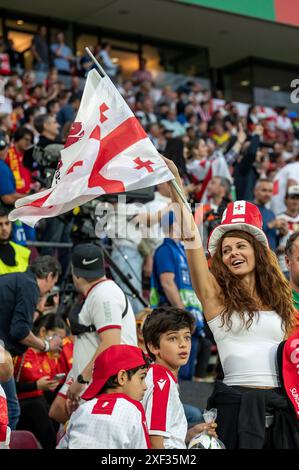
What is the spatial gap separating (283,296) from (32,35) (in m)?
13.3

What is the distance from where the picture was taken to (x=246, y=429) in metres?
3.34

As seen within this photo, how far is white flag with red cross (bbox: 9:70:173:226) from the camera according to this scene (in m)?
3.82

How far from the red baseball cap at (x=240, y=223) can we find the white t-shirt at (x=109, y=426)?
0.82 m

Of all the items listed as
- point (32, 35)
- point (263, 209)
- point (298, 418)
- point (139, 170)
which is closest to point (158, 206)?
point (263, 209)

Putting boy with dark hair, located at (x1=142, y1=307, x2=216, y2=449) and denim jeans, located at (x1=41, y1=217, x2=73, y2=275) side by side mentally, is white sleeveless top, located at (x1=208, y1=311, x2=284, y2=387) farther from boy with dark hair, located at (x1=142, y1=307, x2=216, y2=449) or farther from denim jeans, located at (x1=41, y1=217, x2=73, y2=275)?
denim jeans, located at (x1=41, y1=217, x2=73, y2=275)

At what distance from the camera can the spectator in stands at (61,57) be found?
47.8 ft

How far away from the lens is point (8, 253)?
6.47 m

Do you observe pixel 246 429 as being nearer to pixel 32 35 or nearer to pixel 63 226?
pixel 63 226

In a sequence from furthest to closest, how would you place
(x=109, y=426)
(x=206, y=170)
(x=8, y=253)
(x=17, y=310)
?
(x=206, y=170)
(x=8, y=253)
(x=17, y=310)
(x=109, y=426)

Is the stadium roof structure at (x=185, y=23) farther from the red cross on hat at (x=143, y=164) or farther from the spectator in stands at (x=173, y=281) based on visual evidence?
the red cross on hat at (x=143, y=164)

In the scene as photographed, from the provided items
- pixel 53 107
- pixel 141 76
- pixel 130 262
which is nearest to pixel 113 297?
pixel 130 262

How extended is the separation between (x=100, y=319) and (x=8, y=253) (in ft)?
5.85

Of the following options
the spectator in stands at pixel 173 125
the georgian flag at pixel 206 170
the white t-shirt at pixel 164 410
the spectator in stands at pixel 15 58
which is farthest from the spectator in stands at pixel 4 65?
the white t-shirt at pixel 164 410

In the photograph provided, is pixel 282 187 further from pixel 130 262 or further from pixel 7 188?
pixel 7 188
